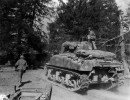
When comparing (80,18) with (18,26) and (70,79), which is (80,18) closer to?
(18,26)

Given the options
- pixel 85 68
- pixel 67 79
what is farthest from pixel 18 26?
pixel 85 68

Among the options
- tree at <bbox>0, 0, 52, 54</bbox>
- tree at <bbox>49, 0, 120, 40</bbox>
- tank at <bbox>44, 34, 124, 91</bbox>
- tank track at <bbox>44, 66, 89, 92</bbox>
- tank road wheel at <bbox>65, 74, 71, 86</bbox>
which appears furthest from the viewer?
tree at <bbox>49, 0, 120, 40</bbox>

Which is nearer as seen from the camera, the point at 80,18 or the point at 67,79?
the point at 67,79

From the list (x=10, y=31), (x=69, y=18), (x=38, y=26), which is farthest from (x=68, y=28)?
(x=10, y=31)

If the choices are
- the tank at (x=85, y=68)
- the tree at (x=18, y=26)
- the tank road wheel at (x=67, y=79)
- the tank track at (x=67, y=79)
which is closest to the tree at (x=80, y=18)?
the tree at (x=18, y=26)

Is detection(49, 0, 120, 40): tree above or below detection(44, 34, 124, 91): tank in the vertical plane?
above

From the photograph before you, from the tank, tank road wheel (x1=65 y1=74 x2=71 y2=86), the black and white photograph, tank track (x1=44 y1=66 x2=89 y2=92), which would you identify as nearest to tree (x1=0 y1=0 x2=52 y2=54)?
the black and white photograph

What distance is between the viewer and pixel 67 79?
1609 cm

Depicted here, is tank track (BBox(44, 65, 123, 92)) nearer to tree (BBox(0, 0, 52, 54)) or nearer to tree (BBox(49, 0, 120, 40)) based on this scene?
tree (BBox(0, 0, 52, 54))

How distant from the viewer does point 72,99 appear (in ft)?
42.1

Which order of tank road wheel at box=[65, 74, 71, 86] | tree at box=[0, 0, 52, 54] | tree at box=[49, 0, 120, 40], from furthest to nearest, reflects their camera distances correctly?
tree at box=[49, 0, 120, 40], tree at box=[0, 0, 52, 54], tank road wheel at box=[65, 74, 71, 86]

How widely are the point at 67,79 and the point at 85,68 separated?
2.25m

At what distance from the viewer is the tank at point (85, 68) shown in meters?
14.4

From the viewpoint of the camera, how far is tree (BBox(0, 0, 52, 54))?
26344 millimetres
